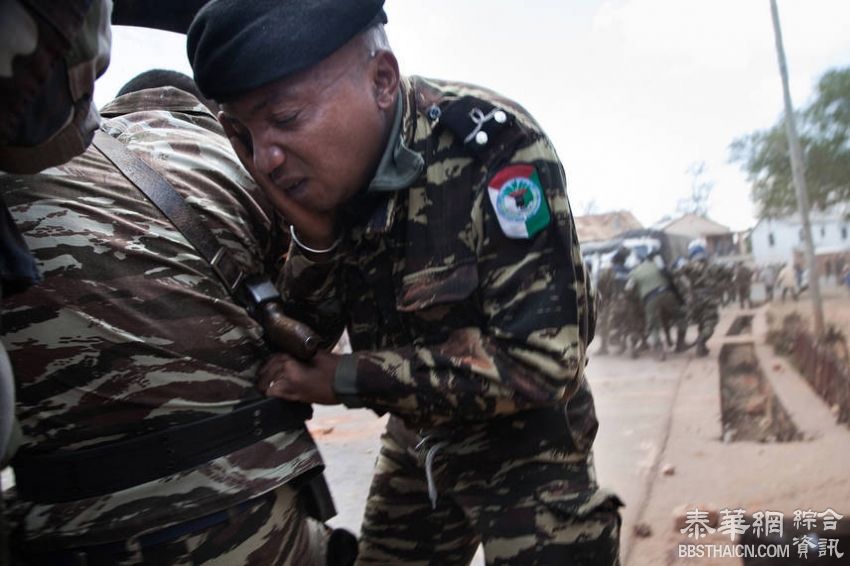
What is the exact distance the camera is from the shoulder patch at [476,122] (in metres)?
1.47

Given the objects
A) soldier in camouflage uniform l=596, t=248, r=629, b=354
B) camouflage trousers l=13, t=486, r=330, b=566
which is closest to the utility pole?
soldier in camouflage uniform l=596, t=248, r=629, b=354

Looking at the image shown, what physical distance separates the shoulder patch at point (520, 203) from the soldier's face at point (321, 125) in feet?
0.93

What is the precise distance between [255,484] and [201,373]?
0.76 ft

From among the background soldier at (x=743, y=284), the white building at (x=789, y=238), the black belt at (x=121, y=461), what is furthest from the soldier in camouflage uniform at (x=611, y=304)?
the black belt at (x=121, y=461)

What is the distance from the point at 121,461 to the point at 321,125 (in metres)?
0.71

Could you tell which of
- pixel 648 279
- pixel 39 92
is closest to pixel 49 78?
pixel 39 92

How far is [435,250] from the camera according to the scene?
1475mm

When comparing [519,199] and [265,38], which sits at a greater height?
[265,38]

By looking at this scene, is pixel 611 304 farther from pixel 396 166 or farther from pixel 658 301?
pixel 396 166

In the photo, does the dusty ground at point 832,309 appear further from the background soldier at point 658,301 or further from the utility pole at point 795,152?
the background soldier at point 658,301

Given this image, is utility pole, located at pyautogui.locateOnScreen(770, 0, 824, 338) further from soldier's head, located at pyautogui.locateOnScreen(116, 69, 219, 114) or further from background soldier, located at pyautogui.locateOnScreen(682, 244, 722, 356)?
soldier's head, located at pyautogui.locateOnScreen(116, 69, 219, 114)

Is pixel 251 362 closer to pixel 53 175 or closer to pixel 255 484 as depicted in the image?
pixel 255 484

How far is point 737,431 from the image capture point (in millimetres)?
6609

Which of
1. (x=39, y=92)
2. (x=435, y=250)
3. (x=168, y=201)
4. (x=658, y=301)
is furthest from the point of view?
(x=658, y=301)
